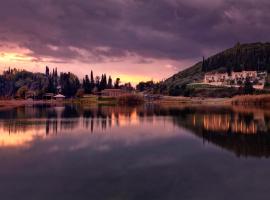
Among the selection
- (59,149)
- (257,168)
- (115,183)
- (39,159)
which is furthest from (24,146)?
(257,168)

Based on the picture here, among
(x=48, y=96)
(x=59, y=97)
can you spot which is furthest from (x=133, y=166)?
(x=48, y=96)

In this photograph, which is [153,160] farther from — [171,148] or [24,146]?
[24,146]

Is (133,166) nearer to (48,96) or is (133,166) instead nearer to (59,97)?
(59,97)

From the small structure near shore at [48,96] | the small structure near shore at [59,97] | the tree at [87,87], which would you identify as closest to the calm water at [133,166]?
the small structure near shore at [59,97]

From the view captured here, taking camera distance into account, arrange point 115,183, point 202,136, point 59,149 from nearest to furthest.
Answer: point 115,183 → point 59,149 → point 202,136

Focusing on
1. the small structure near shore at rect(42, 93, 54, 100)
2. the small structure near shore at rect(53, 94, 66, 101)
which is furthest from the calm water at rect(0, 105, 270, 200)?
the small structure near shore at rect(42, 93, 54, 100)

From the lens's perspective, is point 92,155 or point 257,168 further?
point 92,155

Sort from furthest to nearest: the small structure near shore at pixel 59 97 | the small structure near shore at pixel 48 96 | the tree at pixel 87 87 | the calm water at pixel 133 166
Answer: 1. the tree at pixel 87 87
2. the small structure near shore at pixel 48 96
3. the small structure near shore at pixel 59 97
4. the calm water at pixel 133 166

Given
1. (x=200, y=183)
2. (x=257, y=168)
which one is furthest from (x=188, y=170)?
(x=257, y=168)

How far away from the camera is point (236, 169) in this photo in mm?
22359

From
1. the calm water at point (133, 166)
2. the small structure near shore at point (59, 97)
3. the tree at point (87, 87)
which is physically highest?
the tree at point (87, 87)

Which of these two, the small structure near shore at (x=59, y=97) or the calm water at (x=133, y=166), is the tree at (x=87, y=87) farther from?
→ the calm water at (x=133, y=166)

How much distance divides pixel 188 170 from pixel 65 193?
8.65 meters

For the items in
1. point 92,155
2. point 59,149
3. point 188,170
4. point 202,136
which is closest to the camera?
point 188,170
